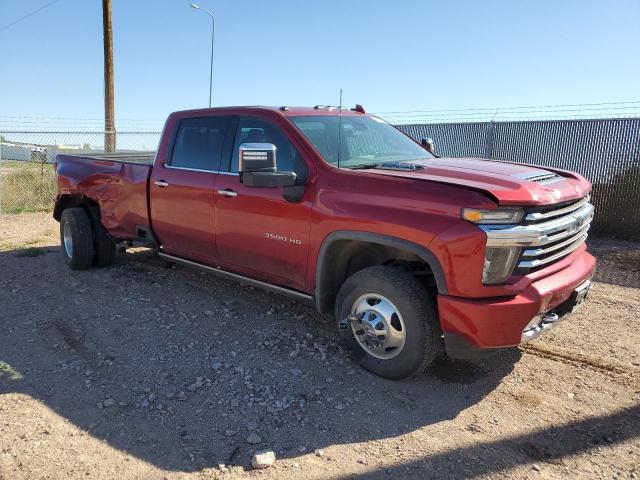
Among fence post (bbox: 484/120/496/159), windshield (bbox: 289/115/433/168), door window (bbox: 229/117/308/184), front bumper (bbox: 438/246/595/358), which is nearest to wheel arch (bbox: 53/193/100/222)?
door window (bbox: 229/117/308/184)

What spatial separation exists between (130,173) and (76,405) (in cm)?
299

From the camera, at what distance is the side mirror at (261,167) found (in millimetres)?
3734

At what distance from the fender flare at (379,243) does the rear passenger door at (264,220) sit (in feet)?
0.65

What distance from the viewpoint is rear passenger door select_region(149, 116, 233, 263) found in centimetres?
489

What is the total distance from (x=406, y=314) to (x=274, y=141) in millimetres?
1850

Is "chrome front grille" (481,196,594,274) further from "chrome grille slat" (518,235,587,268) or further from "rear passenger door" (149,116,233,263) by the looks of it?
"rear passenger door" (149,116,233,263)

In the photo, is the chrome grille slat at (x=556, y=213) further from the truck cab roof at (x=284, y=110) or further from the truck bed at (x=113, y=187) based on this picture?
the truck bed at (x=113, y=187)

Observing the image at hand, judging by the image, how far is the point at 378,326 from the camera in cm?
370

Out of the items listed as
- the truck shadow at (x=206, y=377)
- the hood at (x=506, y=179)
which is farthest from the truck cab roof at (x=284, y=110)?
the truck shadow at (x=206, y=377)

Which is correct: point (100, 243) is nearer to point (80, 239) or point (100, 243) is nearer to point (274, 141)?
point (80, 239)

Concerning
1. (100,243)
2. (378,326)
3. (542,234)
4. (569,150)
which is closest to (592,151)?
(569,150)

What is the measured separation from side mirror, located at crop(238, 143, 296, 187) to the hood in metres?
0.64

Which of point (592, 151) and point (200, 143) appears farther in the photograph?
point (592, 151)

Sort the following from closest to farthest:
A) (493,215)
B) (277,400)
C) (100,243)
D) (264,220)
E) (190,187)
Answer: (493,215) < (277,400) < (264,220) < (190,187) < (100,243)
